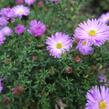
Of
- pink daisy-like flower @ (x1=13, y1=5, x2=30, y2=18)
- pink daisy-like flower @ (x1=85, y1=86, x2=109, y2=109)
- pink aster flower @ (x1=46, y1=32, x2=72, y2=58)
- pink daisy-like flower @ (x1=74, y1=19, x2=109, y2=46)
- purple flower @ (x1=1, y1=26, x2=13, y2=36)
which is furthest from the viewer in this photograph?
pink daisy-like flower @ (x1=13, y1=5, x2=30, y2=18)

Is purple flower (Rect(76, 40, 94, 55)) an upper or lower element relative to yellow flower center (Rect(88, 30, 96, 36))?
lower

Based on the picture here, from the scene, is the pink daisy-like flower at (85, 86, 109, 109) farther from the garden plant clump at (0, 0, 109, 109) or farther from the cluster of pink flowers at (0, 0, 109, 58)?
the cluster of pink flowers at (0, 0, 109, 58)

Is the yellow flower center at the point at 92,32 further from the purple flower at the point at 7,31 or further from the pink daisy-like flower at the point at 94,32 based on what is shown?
the purple flower at the point at 7,31

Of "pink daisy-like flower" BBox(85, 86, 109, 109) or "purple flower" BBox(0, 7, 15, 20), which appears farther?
"purple flower" BBox(0, 7, 15, 20)

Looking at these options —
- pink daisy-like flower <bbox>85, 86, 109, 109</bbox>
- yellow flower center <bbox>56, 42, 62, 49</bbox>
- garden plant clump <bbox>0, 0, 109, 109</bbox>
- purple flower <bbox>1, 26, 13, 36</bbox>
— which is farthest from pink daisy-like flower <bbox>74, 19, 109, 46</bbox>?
purple flower <bbox>1, 26, 13, 36</bbox>

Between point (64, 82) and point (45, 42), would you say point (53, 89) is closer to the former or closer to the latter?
point (64, 82)

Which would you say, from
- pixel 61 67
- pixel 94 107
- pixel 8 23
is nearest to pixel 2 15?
pixel 8 23

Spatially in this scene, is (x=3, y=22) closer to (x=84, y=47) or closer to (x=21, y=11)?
(x=21, y=11)
